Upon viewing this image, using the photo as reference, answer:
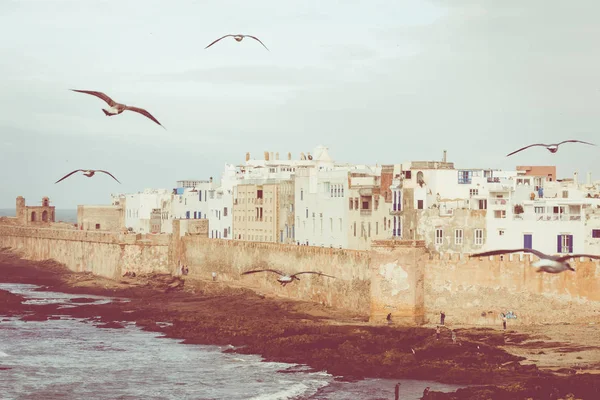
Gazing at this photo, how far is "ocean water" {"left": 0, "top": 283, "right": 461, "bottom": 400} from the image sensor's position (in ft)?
171

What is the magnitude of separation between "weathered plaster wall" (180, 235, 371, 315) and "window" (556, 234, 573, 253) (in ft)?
34.9

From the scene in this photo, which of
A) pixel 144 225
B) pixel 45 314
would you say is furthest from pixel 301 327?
pixel 144 225

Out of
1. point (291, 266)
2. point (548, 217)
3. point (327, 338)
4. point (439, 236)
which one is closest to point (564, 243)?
point (548, 217)

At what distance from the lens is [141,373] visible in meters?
58.2

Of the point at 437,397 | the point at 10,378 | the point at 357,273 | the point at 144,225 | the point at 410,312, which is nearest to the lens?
the point at 437,397

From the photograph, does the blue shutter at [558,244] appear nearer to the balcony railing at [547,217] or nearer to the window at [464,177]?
the balcony railing at [547,217]

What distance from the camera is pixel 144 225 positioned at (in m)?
111

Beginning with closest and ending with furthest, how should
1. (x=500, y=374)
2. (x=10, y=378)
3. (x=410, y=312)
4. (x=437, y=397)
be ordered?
(x=437, y=397) < (x=500, y=374) < (x=10, y=378) < (x=410, y=312)

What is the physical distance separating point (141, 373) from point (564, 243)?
71.2ft

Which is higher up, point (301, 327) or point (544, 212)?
point (544, 212)

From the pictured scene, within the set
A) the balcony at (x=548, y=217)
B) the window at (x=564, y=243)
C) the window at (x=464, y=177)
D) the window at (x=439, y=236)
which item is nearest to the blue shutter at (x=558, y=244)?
the window at (x=564, y=243)

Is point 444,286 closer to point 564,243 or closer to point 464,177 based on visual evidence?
point 564,243

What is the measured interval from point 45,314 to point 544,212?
33.3 meters

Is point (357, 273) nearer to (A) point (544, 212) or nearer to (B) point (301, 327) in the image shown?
(B) point (301, 327)
